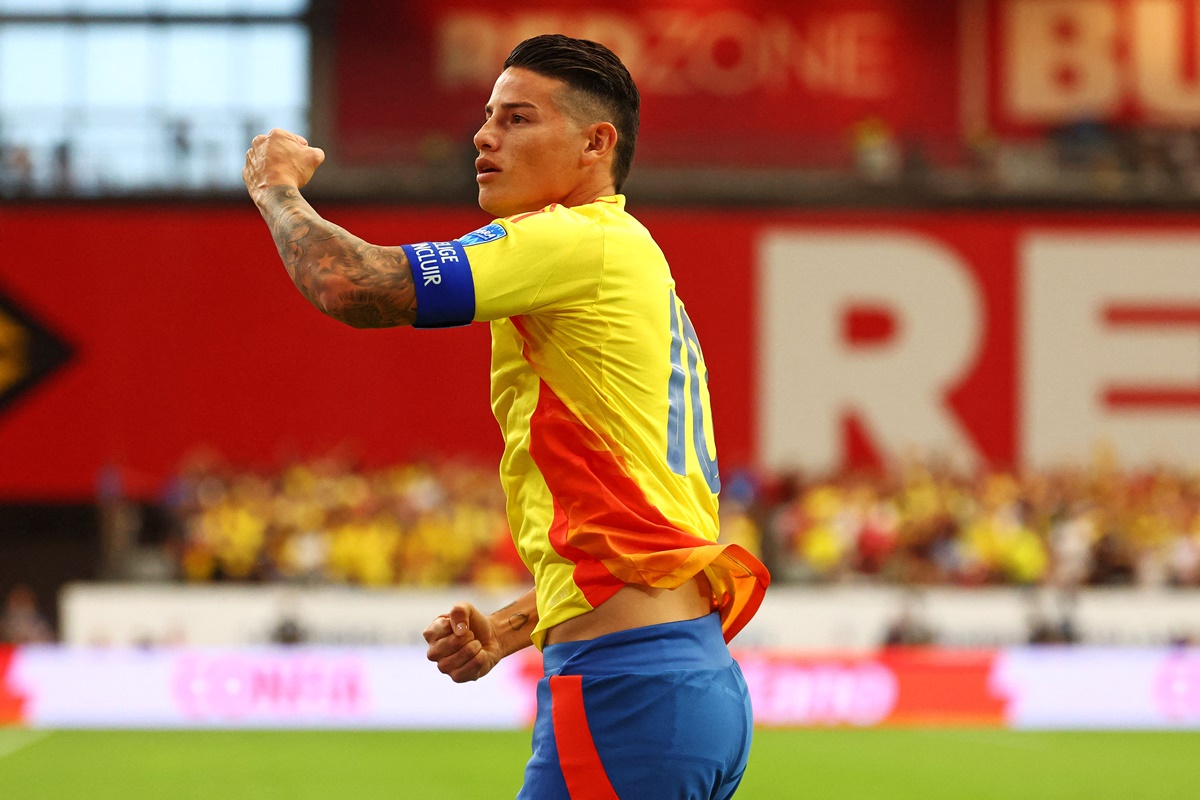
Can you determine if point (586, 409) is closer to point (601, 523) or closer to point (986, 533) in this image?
point (601, 523)

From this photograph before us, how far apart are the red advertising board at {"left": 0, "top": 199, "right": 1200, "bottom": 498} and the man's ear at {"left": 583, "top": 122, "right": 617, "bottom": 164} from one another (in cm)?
1931

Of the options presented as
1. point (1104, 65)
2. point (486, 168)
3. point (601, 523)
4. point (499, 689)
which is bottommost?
point (499, 689)

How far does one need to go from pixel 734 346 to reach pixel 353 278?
65.9ft

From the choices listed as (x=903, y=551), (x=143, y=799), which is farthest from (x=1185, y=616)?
(x=143, y=799)

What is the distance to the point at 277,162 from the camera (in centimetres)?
291

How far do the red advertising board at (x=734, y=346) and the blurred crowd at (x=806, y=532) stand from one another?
4043 millimetres

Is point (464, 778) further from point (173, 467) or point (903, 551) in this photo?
point (173, 467)

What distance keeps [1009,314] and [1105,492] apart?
5.57 meters

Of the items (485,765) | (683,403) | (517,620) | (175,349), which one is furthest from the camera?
(175,349)

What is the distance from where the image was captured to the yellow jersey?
2682 mm

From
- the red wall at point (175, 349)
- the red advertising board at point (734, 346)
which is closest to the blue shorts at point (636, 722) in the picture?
the red wall at point (175, 349)

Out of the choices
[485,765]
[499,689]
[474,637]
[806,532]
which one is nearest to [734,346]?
[806,532]

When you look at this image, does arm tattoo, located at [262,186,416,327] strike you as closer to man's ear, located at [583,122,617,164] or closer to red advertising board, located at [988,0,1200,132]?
man's ear, located at [583,122,617,164]

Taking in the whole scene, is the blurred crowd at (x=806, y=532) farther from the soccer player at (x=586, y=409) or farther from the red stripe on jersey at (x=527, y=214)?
the red stripe on jersey at (x=527, y=214)
